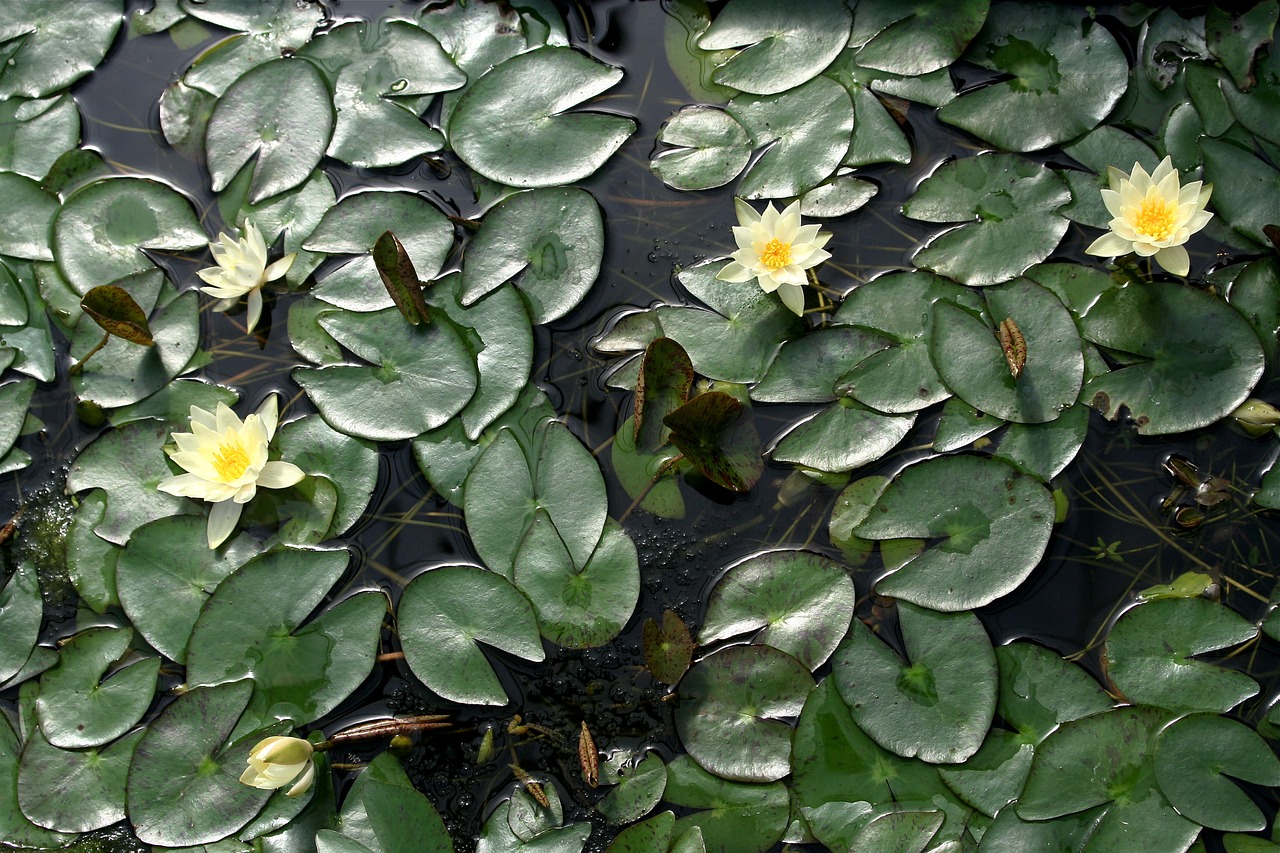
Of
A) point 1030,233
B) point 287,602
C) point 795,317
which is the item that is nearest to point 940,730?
point 795,317

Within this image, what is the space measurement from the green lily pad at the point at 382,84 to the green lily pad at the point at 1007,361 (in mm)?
1931

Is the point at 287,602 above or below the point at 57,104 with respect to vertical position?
below

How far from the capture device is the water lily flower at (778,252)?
→ 269cm

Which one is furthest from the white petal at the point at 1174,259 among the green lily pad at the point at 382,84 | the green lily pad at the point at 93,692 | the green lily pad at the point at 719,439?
the green lily pad at the point at 93,692

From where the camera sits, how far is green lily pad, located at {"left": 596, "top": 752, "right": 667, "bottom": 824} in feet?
8.00

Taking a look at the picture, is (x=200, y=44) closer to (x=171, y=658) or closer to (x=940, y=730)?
(x=171, y=658)

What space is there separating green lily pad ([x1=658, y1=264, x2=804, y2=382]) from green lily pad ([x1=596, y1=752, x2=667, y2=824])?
47.6 inches

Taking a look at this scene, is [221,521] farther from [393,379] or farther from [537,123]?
[537,123]

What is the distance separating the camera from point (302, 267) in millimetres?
2994

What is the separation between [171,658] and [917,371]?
8.16 feet

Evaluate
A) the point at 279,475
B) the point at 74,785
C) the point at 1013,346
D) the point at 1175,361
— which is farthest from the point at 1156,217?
the point at 74,785

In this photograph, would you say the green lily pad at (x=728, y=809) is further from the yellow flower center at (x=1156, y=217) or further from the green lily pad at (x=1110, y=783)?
the yellow flower center at (x=1156, y=217)

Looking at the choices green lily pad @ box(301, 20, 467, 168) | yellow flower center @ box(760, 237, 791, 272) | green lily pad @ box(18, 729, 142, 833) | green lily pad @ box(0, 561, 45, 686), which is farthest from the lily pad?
green lily pad @ box(0, 561, 45, 686)

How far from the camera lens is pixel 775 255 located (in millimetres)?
2703
